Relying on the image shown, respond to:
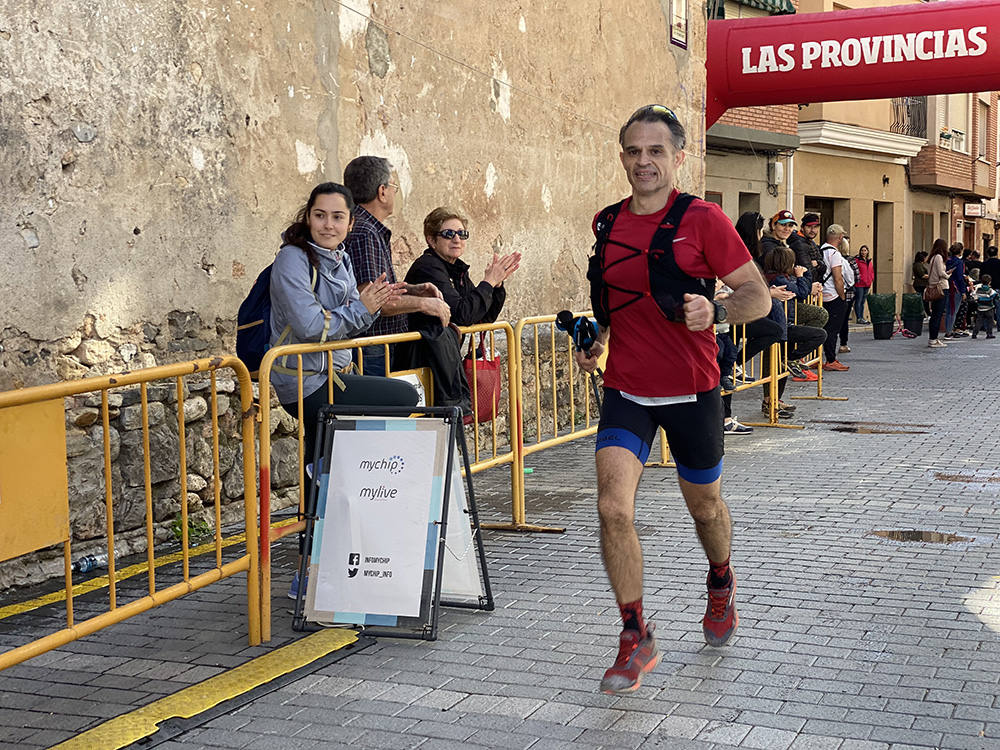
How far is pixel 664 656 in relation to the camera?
5051 mm

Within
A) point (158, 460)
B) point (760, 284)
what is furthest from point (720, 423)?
point (158, 460)

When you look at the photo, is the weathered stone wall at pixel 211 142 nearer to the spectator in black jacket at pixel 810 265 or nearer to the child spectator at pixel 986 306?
the spectator in black jacket at pixel 810 265

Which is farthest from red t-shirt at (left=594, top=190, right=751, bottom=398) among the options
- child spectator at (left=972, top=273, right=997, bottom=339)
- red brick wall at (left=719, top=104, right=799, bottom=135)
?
child spectator at (left=972, top=273, right=997, bottom=339)

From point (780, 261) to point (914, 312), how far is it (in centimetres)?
1590

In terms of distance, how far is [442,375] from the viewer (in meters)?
6.72

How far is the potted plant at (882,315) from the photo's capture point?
26.0 meters

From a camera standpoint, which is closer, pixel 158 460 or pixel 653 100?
pixel 158 460

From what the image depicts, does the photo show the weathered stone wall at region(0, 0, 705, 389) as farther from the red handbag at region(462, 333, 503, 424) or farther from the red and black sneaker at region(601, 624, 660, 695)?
the red and black sneaker at region(601, 624, 660, 695)

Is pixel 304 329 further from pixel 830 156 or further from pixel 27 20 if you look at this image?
pixel 830 156

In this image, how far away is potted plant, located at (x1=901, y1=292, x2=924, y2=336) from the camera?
88.5 ft

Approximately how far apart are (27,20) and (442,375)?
104 inches

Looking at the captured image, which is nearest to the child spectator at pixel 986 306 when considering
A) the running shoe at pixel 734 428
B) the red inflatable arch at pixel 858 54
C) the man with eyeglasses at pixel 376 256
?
the red inflatable arch at pixel 858 54

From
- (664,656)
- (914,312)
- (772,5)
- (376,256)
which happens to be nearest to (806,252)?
(376,256)

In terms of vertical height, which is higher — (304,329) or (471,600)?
(304,329)
